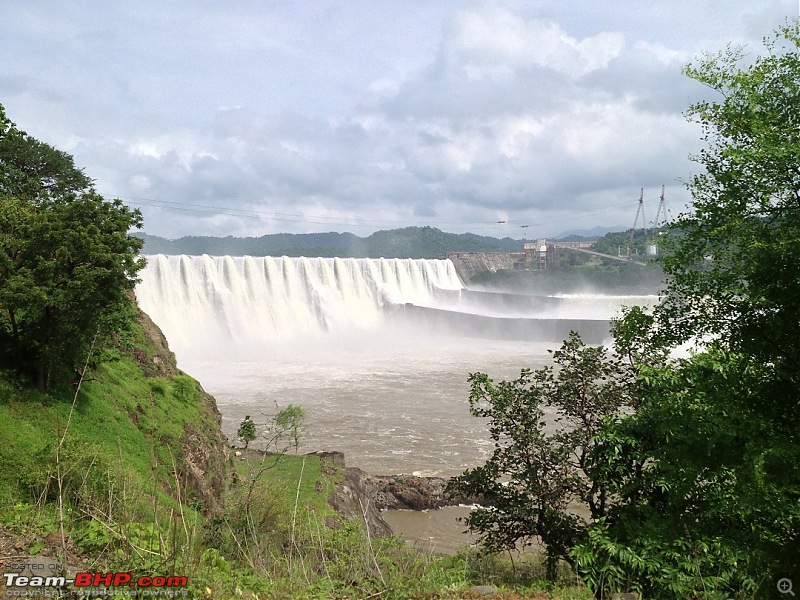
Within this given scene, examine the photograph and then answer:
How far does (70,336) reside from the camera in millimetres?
8930

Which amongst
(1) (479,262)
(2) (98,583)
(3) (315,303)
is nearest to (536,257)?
(1) (479,262)

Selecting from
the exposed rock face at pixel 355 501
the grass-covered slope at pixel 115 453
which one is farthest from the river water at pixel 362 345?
the grass-covered slope at pixel 115 453

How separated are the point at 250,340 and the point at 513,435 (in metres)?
33.7

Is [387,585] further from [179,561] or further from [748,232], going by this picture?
[748,232]

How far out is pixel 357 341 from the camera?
42.3 m

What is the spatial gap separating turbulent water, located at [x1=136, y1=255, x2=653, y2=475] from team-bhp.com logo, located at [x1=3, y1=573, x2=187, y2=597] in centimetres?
1231

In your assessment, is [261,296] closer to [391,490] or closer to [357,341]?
[357,341]

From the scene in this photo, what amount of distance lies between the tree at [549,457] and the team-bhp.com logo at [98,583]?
3626 millimetres

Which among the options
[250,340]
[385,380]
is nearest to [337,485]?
[385,380]

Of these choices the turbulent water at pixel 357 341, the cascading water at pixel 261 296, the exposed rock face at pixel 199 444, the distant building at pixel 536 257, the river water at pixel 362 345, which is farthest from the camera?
the distant building at pixel 536 257

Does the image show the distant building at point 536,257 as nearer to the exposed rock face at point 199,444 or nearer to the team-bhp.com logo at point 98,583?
the exposed rock face at point 199,444

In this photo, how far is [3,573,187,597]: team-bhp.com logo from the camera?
3.45m

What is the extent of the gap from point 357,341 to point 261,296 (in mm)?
8150

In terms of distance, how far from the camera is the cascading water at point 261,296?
3494 cm
